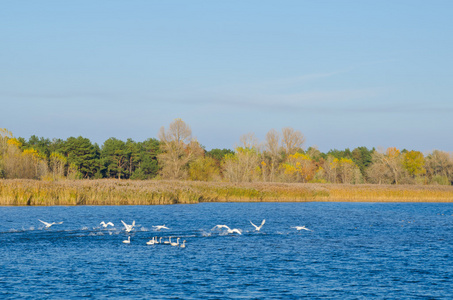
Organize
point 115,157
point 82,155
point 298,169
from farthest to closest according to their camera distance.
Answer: point 115,157 < point 298,169 < point 82,155

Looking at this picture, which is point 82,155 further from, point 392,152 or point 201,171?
point 392,152

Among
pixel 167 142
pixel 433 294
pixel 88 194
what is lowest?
pixel 433 294

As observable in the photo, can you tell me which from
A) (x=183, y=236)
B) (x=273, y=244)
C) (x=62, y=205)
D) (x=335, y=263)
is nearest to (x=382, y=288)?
(x=335, y=263)

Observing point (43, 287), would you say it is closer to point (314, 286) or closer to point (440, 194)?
point (314, 286)

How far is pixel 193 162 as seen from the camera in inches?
Answer: 3900

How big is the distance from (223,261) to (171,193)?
3486 cm

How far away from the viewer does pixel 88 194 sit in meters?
52.9

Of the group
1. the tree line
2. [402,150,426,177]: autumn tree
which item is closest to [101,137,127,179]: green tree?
the tree line

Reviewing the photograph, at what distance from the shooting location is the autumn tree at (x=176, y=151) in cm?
9562

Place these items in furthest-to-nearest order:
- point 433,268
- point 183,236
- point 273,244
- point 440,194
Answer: point 440,194, point 183,236, point 273,244, point 433,268

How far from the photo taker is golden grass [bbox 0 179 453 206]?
49562mm

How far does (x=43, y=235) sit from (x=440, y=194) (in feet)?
189

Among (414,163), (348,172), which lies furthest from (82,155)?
(414,163)

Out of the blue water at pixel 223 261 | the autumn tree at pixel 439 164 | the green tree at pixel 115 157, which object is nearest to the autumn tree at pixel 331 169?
the autumn tree at pixel 439 164
